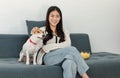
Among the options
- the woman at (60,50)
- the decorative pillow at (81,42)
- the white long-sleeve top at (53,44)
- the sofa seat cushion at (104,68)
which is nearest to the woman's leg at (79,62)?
the woman at (60,50)

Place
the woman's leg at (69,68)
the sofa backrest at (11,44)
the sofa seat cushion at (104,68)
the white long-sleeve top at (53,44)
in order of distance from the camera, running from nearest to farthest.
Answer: the woman's leg at (69,68) → the sofa seat cushion at (104,68) → the white long-sleeve top at (53,44) → the sofa backrest at (11,44)

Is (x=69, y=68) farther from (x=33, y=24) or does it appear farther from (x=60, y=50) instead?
(x=33, y=24)

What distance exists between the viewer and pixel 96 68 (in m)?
2.86

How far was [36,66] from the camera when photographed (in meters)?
2.62

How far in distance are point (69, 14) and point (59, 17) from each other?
0.75m

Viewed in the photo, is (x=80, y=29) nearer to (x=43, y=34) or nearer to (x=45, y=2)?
(x=45, y=2)

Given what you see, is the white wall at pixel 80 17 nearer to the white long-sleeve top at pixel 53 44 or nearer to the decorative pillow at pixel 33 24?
the decorative pillow at pixel 33 24

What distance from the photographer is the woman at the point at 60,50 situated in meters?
2.71

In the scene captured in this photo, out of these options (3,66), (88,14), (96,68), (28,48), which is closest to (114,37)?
(88,14)

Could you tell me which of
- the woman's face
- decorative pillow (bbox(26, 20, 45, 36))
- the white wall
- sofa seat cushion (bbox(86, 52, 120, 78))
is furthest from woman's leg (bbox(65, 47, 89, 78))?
the white wall

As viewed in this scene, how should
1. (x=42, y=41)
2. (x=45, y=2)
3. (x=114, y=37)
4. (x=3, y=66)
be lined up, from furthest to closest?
(x=114, y=37)
(x=45, y=2)
(x=42, y=41)
(x=3, y=66)

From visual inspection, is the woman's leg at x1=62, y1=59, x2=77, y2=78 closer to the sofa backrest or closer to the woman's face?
the woman's face

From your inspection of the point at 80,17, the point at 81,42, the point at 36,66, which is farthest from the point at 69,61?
the point at 80,17

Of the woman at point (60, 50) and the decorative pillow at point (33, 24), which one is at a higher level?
the decorative pillow at point (33, 24)
